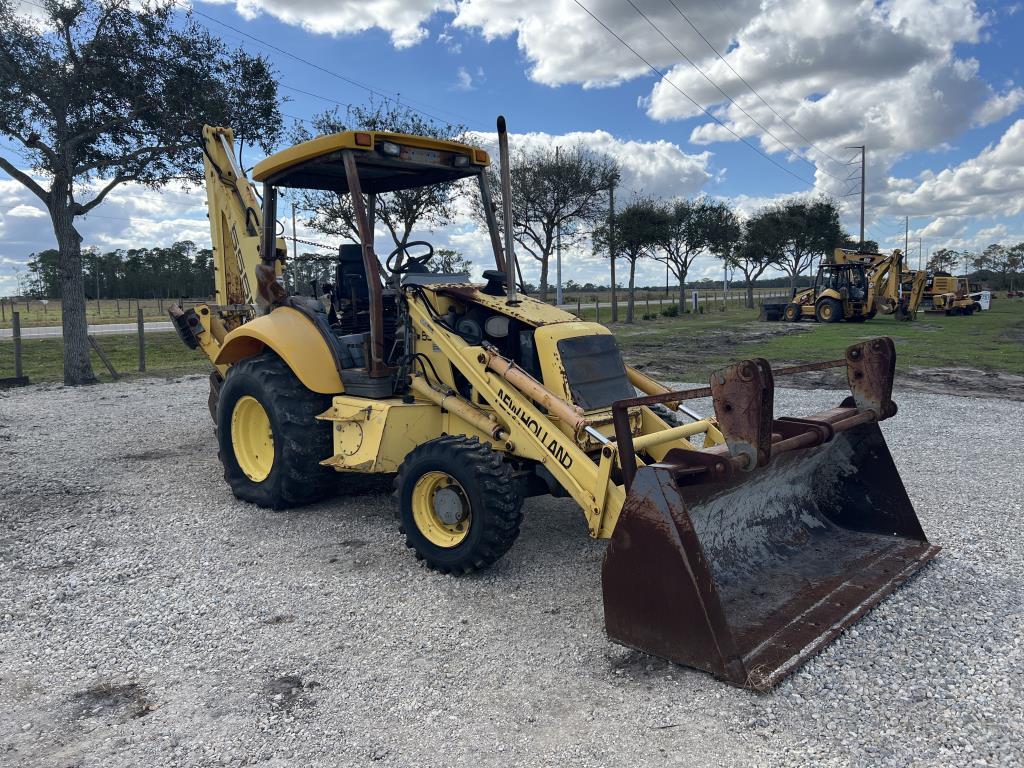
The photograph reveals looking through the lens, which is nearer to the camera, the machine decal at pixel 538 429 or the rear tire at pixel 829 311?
the machine decal at pixel 538 429

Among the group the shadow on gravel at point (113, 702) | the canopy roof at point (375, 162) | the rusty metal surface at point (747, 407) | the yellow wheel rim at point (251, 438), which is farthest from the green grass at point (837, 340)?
the shadow on gravel at point (113, 702)

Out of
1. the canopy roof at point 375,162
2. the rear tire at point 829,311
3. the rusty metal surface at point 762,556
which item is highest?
the canopy roof at point 375,162

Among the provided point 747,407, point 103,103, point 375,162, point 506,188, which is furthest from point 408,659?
point 103,103

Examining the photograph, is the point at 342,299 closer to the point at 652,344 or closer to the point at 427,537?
the point at 427,537

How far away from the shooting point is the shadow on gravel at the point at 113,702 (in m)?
3.14

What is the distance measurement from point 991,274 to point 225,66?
9054 centimetres

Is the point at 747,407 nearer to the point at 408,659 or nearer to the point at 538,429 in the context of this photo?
the point at 538,429

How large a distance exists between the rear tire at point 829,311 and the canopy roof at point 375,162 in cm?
2538

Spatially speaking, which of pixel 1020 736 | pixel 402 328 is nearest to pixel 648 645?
pixel 1020 736

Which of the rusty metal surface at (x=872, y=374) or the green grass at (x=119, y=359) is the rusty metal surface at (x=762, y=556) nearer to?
the rusty metal surface at (x=872, y=374)

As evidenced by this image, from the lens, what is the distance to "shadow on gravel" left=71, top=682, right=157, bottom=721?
3145mm

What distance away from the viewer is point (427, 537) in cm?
454

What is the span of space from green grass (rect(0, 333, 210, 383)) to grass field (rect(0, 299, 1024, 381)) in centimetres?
2

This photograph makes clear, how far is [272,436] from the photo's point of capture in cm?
580
